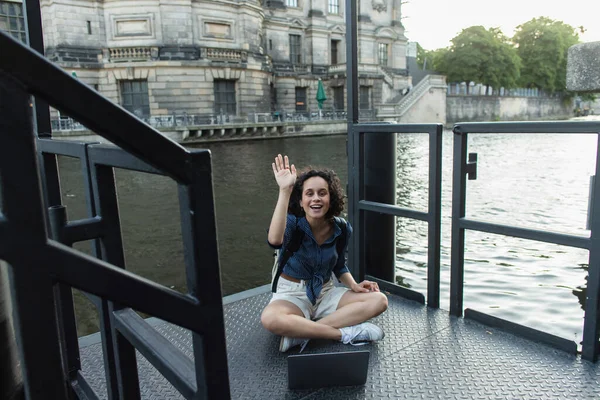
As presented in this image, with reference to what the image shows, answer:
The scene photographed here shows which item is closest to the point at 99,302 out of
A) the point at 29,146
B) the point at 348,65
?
the point at 29,146

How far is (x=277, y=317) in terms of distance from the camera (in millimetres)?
2582

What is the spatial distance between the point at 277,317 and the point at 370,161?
1462 millimetres

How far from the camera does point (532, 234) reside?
2.53 metres

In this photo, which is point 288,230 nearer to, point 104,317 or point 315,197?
point 315,197

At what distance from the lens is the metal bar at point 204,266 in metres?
1.01

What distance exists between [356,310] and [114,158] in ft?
5.65

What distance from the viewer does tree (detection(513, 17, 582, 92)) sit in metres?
47.5

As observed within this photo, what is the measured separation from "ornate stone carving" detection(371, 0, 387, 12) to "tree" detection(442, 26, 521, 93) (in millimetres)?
9547

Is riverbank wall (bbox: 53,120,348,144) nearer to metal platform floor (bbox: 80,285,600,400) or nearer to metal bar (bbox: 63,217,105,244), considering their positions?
metal platform floor (bbox: 80,285,600,400)

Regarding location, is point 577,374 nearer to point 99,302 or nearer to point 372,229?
point 372,229

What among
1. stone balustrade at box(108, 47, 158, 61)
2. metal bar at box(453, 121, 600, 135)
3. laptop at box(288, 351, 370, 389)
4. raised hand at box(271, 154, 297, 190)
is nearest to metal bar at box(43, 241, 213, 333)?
laptop at box(288, 351, 370, 389)

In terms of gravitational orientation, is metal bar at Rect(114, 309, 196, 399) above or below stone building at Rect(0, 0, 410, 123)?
below

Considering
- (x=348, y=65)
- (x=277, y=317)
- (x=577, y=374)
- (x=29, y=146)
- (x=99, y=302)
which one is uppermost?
(x=348, y=65)

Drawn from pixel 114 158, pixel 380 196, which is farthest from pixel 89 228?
pixel 380 196
